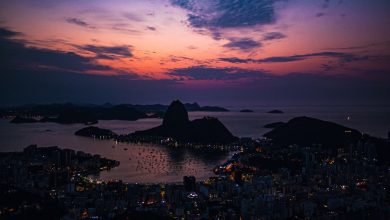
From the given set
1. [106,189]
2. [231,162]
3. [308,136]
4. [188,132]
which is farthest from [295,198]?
[188,132]

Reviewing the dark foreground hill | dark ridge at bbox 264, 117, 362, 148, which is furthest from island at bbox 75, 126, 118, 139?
dark ridge at bbox 264, 117, 362, 148

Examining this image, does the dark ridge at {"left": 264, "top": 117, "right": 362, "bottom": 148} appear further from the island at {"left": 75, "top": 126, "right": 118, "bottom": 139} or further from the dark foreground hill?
the island at {"left": 75, "top": 126, "right": 118, "bottom": 139}

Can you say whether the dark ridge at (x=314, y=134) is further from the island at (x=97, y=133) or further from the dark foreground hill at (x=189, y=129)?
the island at (x=97, y=133)

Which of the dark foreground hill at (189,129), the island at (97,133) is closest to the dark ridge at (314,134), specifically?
the dark foreground hill at (189,129)

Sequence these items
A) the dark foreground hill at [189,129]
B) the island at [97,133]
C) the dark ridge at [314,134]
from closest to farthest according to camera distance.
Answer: the dark ridge at [314,134]
the dark foreground hill at [189,129]
the island at [97,133]

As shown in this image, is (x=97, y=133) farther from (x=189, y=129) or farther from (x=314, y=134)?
(x=314, y=134)

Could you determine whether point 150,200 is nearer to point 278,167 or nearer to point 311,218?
point 311,218

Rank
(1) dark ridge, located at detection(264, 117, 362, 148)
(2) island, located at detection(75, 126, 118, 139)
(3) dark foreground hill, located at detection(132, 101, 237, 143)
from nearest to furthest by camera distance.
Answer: (1) dark ridge, located at detection(264, 117, 362, 148)
(3) dark foreground hill, located at detection(132, 101, 237, 143)
(2) island, located at detection(75, 126, 118, 139)

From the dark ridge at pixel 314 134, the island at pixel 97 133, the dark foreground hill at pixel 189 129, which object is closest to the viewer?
the dark ridge at pixel 314 134
